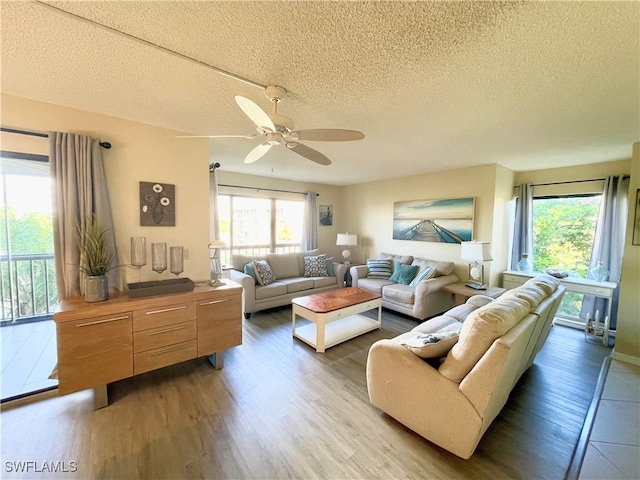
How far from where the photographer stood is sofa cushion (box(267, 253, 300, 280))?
178 inches

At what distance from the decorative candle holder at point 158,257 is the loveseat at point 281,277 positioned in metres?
1.36

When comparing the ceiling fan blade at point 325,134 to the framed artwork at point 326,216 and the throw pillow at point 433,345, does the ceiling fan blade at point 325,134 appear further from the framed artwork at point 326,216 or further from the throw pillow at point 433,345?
the framed artwork at point 326,216

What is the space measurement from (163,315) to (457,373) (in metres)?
2.27

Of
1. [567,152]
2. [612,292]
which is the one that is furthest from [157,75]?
[612,292]

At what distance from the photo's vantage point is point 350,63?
4.81 ft

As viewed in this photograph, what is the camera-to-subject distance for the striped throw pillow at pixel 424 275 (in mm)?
3943

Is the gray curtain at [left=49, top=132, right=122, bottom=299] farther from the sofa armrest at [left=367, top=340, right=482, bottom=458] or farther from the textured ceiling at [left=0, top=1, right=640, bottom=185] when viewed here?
the sofa armrest at [left=367, top=340, right=482, bottom=458]

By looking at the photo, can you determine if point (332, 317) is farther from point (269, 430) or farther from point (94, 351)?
point (94, 351)

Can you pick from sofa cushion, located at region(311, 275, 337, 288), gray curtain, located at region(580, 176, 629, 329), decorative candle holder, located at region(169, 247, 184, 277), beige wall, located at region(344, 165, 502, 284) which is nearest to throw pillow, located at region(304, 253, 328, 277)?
sofa cushion, located at region(311, 275, 337, 288)

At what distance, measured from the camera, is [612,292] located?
314 cm

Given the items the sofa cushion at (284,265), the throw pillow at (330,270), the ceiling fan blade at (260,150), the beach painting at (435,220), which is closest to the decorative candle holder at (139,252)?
the ceiling fan blade at (260,150)

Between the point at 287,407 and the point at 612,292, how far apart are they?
164 inches

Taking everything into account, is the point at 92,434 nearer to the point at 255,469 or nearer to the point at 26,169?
the point at 255,469

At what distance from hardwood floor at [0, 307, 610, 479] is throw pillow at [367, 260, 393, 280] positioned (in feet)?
7.51
